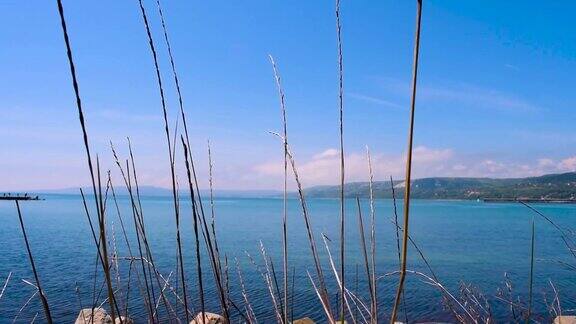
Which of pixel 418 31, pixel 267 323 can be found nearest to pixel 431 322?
pixel 267 323

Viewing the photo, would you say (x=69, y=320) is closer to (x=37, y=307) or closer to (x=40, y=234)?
(x=37, y=307)

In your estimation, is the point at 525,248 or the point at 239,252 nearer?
the point at 239,252

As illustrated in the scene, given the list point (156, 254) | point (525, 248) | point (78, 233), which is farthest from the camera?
point (78, 233)

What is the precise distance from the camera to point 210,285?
22.9 meters

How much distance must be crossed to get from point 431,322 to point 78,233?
134 ft

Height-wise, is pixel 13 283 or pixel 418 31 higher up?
pixel 418 31

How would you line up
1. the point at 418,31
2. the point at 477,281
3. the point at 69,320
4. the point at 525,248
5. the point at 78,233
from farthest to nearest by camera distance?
the point at 78,233
the point at 525,248
the point at 477,281
the point at 69,320
the point at 418,31

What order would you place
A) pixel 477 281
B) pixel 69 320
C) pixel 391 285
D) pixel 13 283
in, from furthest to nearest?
pixel 477 281, pixel 391 285, pixel 13 283, pixel 69 320

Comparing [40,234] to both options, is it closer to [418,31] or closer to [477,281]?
[477,281]

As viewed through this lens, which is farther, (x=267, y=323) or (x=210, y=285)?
(x=210, y=285)

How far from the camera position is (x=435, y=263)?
34.2m

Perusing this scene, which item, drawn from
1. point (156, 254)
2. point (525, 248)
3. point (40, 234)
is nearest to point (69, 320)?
point (156, 254)

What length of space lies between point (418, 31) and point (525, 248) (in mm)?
50367

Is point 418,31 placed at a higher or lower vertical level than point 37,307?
higher
